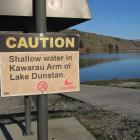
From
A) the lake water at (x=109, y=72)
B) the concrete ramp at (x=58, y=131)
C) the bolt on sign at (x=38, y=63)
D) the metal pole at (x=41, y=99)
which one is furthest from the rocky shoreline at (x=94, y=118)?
the lake water at (x=109, y=72)

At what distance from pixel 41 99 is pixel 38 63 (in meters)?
0.36

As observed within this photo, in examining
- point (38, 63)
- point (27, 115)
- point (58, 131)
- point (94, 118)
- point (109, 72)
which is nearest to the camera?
point (38, 63)

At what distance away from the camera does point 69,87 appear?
3.72 metres

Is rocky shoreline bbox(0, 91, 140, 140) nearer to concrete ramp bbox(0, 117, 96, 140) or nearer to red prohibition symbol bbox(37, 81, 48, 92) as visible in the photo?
concrete ramp bbox(0, 117, 96, 140)

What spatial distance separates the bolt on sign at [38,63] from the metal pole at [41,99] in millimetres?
71

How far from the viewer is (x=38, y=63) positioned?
360 centimetres

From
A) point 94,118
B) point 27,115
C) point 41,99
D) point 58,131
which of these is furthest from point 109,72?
point 41,99

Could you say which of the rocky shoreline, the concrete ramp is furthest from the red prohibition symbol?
the rocky shoreline

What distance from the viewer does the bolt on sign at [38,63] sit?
11.4ft

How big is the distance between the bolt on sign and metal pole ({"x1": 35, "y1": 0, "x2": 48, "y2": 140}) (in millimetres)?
71

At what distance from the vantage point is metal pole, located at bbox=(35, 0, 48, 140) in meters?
3.49

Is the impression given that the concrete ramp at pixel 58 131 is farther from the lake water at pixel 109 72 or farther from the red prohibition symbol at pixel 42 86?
the lake water at pixel 109 72

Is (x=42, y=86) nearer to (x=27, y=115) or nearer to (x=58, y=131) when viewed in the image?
(x=27, y=115)

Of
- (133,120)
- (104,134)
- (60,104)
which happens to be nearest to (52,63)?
(104,134)
